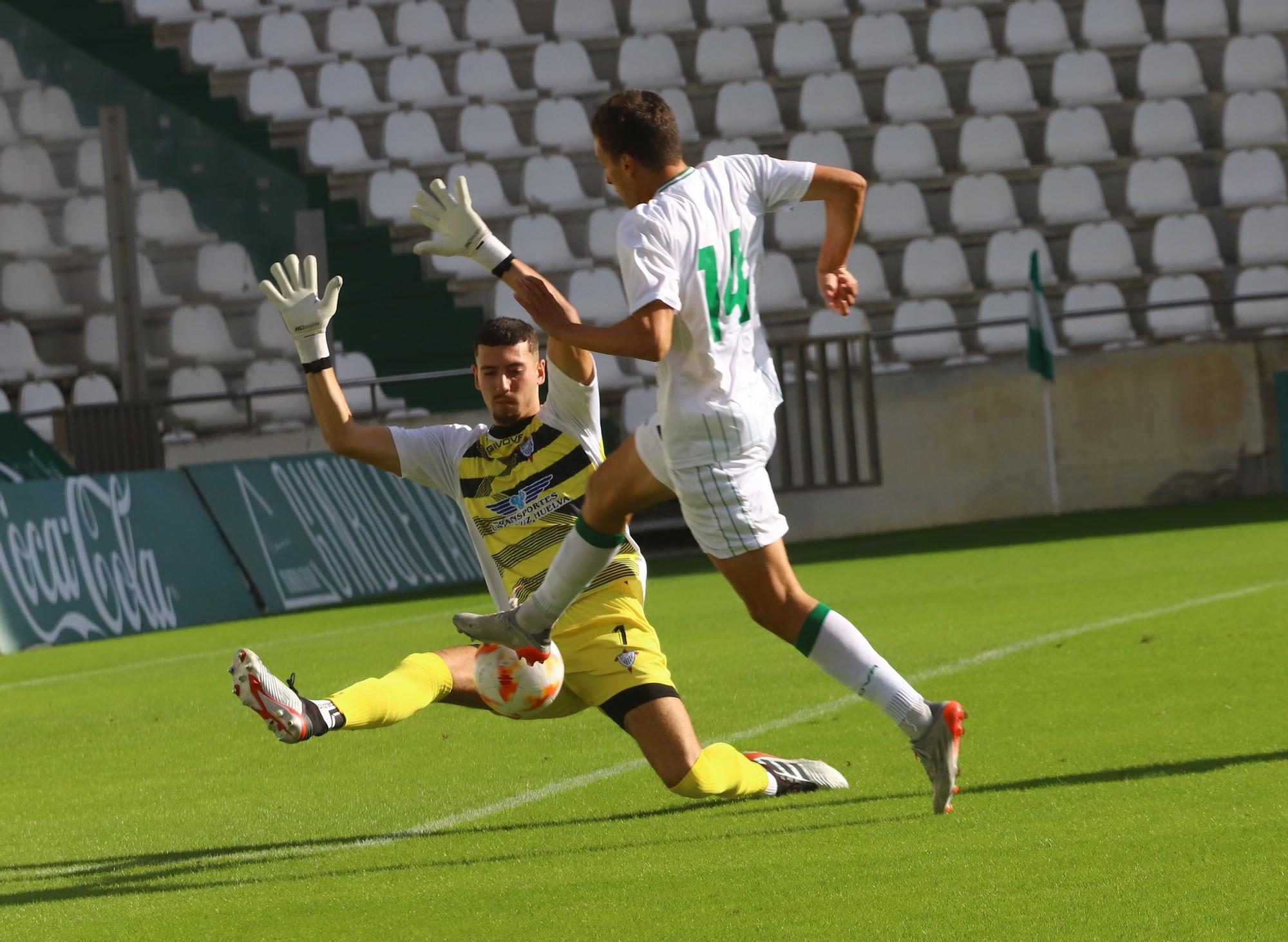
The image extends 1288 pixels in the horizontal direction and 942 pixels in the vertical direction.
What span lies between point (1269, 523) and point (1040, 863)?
10178 mm

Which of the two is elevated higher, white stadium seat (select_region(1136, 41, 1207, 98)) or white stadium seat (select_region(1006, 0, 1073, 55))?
white stadium seat (select_region(1006, 0, 1073, 55))

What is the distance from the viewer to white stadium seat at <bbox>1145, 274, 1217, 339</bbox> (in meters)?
17.1

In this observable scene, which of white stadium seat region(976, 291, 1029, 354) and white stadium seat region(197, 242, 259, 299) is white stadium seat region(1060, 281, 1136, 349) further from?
white stadium seat region(197, 242, 259, 299)

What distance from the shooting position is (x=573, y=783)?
16.9ft

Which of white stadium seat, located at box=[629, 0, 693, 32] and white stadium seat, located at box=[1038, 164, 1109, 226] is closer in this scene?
white stadium seat, located at box=[1038, 164, 1109, 226]

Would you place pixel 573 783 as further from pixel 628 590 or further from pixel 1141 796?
pixel 1141 796

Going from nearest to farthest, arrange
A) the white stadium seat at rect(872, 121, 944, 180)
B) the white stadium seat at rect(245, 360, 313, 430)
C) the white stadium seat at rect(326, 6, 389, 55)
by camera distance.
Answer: the white stadium seat at rect(245, 360, 313, 430)
the white stadium seat at rect(872, 121, 944, 180)
the white stadium seat at rect(326, 6, 389, 55)

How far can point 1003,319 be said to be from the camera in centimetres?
1670

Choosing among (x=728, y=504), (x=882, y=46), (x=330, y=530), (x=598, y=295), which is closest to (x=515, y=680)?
(x=728, y=504)

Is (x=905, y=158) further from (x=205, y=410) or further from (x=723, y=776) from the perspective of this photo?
(x=723, y=776)

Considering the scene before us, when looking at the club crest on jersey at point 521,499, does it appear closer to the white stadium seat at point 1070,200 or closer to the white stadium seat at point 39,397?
the white stadium seat at point 39,397

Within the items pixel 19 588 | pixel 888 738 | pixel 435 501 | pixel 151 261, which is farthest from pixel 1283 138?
pixel 888 738

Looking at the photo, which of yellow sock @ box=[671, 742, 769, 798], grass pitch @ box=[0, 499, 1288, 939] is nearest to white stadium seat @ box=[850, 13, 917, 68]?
grass pitch @ box=[0, 499, 1288, 939]

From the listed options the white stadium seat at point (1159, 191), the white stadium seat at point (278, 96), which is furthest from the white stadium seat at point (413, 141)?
the white stadium seat at point (1159, 191)
